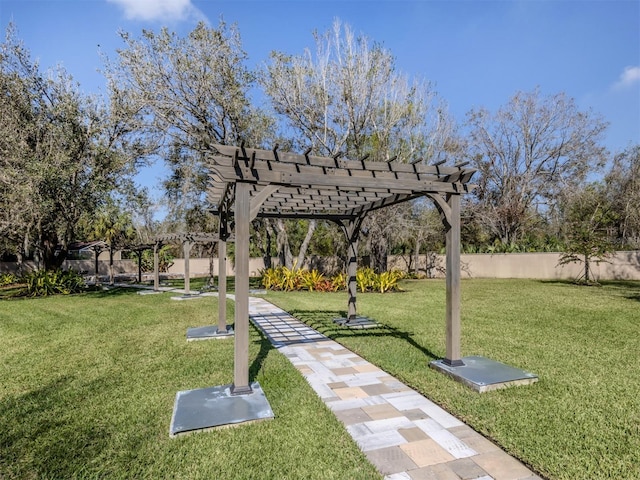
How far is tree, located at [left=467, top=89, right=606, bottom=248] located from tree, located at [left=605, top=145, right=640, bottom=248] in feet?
6.14

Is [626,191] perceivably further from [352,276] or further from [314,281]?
[352,276]

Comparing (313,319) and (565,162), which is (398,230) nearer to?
(313,319)

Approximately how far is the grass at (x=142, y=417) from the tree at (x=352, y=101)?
8.05m

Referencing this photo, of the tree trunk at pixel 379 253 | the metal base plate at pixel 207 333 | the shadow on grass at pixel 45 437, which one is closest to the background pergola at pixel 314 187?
the shadow on grass at pixel 45 437

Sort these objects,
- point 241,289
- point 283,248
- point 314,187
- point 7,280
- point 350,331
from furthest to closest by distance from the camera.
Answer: point 7,280, point 283,248, point 350,331, point 314,187, point 241,289

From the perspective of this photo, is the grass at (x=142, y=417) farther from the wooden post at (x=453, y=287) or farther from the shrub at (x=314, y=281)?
the shrub at (x=314, y=281)

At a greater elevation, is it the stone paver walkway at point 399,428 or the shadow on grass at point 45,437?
the stone paver walkway at point 399,428

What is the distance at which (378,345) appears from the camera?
5.53 meters

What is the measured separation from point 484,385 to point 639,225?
76.2 feet

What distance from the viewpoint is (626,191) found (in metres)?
21.8

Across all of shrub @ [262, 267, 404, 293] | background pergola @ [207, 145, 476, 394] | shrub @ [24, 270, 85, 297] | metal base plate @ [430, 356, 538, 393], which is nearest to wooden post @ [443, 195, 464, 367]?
background pergola @ [207, 145, 476, 394]

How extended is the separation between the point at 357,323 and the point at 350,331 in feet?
1.63

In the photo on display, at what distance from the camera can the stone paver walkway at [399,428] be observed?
242cm

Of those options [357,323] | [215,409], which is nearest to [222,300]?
[357,323]
